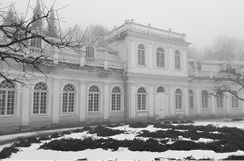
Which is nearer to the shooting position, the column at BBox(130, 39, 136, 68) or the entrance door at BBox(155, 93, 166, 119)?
the column at BBox(130, 39, 136, 68)

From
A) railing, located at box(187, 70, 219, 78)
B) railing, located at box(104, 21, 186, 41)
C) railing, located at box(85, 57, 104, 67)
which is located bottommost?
railing, located at box(187, 70, 219, 78)

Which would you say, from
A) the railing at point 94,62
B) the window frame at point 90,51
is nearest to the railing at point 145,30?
the window frame at point 90,51

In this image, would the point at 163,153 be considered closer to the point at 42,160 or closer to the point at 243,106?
the point at 42,160

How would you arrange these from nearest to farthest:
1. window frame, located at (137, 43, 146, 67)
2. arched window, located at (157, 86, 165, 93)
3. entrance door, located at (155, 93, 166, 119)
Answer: window frame, located at (137, 43, 146, 67), entrance door, located at (155, 93, 166, 119), arched window, located at (157, 86, 165, 93)

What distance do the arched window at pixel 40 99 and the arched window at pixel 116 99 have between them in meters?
6.31

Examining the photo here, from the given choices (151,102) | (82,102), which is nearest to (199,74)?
(151,102)

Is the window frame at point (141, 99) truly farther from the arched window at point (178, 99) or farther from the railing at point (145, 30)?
the railing at point (145, 30)

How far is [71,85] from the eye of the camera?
711 inches

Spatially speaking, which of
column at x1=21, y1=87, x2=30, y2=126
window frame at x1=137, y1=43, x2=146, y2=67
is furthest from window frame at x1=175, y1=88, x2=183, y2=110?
column at x1=21, y1=87, x2=30, y2=126

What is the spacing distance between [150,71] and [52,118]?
34.1 ft

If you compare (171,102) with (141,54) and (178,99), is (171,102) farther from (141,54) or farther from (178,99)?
(141,54)

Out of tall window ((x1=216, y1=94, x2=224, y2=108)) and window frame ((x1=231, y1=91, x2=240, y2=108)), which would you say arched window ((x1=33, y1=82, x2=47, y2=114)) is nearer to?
tall window ((x1=216, y1=94, x2=224, y2=108))

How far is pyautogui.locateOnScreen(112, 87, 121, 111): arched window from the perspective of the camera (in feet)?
67.1

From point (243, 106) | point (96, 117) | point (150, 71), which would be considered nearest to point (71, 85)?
point (96, 117)
